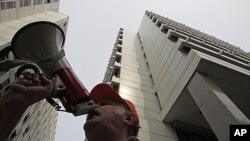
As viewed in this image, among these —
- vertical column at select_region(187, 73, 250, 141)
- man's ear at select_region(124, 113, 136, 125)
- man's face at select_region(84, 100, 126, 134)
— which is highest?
man's face at select_region(84, 100, 126, 134)

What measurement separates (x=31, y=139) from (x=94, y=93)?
3902 centimetres

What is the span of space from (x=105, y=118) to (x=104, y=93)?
2.26 feet

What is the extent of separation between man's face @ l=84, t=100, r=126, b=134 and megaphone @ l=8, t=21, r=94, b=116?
16 centimetres

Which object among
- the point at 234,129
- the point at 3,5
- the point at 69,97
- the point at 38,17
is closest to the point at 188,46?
the point at 234,129

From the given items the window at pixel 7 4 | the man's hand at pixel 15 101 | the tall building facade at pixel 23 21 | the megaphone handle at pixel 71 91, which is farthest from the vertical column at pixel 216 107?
the window at pixel 7 4

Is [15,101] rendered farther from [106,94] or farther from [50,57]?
[106,94]

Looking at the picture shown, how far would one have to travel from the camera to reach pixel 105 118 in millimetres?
3203

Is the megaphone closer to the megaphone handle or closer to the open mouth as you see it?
the megaphone handle

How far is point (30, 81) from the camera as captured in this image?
2.33 meters

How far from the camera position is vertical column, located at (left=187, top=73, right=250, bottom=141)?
22.3 feet

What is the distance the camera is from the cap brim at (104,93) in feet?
12.4

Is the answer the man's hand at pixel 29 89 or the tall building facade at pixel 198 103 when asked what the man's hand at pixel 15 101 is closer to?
the man's hand at pixel 29 89

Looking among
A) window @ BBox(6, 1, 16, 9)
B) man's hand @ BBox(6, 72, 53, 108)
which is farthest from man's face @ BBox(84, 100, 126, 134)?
window @ BBox(6, 1, 16, 9)

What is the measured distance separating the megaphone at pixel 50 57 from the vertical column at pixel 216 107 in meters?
4.54
